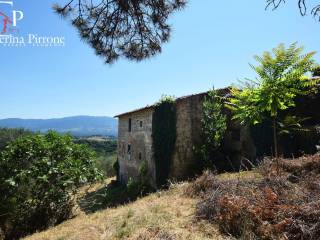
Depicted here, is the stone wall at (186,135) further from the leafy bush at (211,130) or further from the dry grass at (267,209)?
the dry grass at (267,209)

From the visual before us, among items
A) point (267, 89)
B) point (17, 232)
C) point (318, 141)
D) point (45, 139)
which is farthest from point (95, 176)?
point (318, 141)

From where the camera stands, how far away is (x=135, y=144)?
20.7m

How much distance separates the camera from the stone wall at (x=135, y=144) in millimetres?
18344

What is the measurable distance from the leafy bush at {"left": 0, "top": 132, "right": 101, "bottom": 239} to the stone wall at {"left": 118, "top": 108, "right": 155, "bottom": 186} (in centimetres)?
653

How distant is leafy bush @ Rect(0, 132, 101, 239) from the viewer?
10.7 meters

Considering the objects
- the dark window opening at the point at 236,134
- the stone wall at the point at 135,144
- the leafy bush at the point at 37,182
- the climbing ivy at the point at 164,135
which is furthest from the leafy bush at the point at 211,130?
the leafy bush at the point at 37,182

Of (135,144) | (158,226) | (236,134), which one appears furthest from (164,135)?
(158,226)

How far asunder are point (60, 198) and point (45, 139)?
8.07 ft

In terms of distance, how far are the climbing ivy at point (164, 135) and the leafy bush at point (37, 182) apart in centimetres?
583

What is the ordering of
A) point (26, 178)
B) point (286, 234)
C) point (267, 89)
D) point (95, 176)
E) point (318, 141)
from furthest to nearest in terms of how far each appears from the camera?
point (318, 141), point (95, 176), point (26, 178), point (267, 89), point (286, 234)

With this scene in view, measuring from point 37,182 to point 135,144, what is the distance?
10211 millimetres

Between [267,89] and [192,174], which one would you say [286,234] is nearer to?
[267,89]

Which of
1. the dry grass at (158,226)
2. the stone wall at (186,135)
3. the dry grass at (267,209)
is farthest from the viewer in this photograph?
the stone wall at (186,135)

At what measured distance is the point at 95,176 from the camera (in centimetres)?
1279
